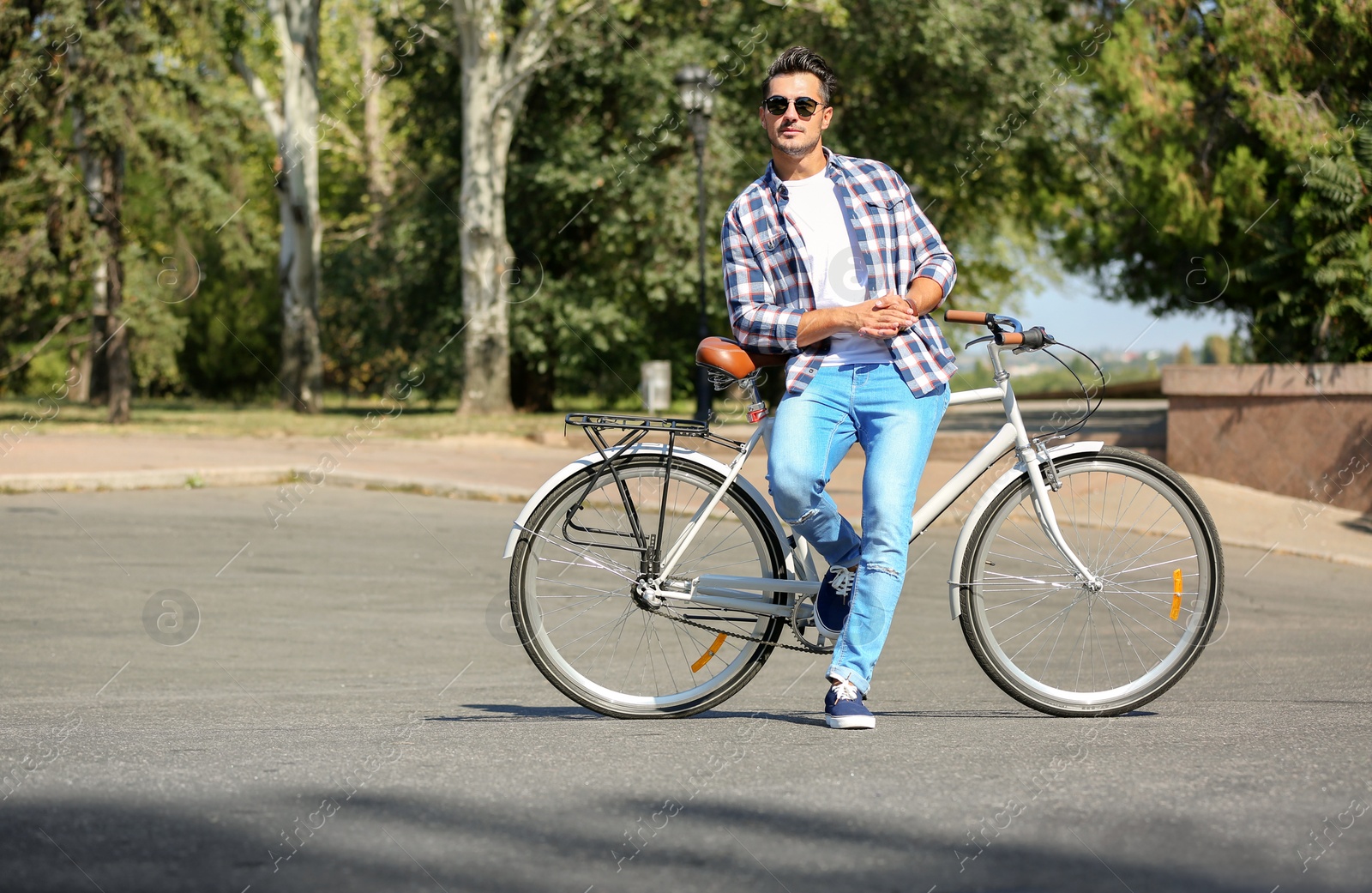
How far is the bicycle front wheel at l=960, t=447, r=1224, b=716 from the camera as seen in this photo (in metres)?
4.67

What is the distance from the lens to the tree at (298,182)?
26094 mm

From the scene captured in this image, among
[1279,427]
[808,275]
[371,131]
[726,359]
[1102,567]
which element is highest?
[371,131]

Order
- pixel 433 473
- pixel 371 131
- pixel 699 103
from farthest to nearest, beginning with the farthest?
1. pixel 371 131
2. pixel 699 103
3. pixel 433 473

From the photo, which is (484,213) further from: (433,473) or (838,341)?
(838,341)

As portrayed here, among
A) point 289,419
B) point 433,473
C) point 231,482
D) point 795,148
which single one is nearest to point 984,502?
point 795,148

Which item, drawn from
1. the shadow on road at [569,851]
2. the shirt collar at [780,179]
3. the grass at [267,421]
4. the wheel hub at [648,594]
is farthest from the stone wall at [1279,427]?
the shadow on road at [569,851]

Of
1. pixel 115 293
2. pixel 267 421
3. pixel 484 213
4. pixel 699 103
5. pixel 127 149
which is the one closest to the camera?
pixel 699 103

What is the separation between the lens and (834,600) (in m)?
4.59

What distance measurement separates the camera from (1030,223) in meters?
32.7

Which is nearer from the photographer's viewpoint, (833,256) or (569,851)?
(569,851)

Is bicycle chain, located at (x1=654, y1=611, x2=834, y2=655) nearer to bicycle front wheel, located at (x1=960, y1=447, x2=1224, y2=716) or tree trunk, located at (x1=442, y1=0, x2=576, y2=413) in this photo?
bicycle front wheel, located at (x1=960, y1=447, x2=1224, y2=716)

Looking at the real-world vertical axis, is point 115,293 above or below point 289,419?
above

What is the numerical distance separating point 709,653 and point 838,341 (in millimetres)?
1077

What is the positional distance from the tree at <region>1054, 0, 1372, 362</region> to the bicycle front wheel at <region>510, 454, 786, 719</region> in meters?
10.4
